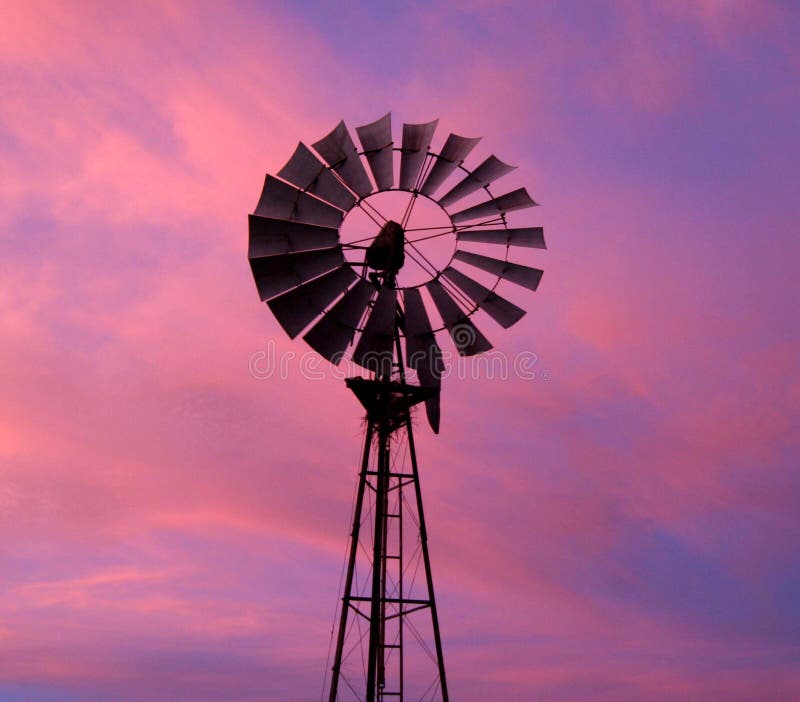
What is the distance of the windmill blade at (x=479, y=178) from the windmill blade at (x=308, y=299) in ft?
11.1

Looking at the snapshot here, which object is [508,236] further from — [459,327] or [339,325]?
[339,325]

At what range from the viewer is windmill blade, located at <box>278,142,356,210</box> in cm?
2327

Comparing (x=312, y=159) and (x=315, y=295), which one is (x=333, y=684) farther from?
(x=312, y=159)

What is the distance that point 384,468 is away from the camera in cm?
2475

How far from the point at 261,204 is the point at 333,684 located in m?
11.6

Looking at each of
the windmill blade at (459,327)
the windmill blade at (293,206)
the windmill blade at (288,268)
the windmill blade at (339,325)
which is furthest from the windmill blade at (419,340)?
the windmill blade at (293,206)

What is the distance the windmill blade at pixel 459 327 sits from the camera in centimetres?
2498

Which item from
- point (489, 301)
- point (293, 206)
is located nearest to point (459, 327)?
point (489, 301)

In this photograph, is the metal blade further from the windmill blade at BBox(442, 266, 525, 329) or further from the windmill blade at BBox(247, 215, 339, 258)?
the windmill blade at BBox(247, 215, 339, 258)

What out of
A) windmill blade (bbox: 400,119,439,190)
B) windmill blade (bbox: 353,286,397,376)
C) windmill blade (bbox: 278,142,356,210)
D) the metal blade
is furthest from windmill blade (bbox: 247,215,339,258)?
the metal blade

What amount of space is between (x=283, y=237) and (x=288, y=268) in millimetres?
770

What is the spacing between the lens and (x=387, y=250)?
25.0 meters

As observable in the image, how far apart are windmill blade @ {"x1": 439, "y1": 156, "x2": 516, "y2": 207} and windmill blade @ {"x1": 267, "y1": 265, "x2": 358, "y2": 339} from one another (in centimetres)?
340

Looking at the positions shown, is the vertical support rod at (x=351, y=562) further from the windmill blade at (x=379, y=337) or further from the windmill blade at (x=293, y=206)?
the windmill blade at (x=293, y=206)
